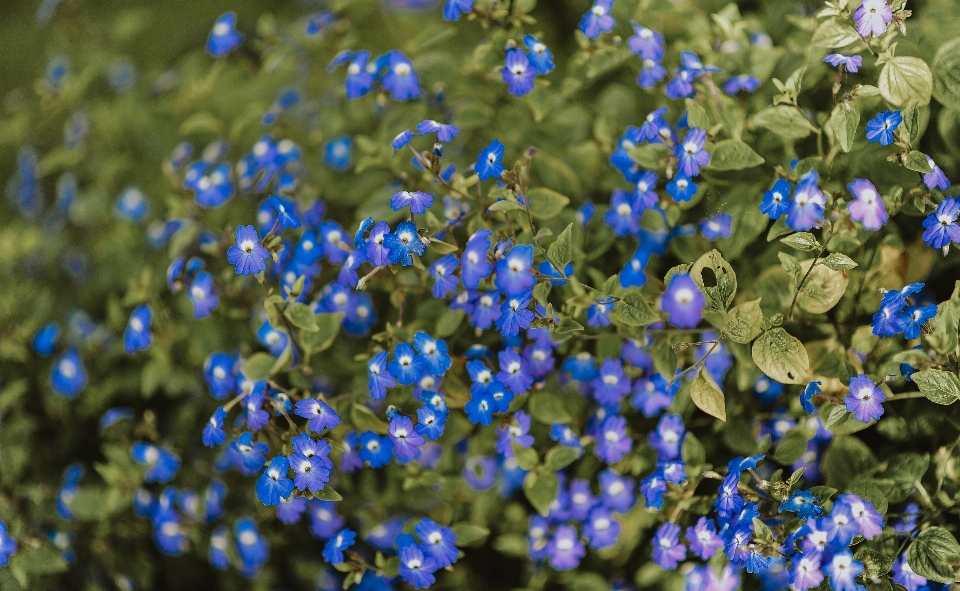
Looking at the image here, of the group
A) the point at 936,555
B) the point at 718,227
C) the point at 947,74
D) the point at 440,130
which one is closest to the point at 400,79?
the point at 440,130

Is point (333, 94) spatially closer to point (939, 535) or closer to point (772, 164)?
point (772, 164)

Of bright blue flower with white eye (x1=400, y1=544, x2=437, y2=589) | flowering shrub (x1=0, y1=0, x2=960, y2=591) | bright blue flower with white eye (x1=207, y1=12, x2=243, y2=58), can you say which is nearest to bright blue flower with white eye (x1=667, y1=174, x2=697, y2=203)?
flowering shrub (x1=0, y1=0, x2=960, y2=591)

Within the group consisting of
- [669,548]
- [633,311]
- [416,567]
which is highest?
[633,311]

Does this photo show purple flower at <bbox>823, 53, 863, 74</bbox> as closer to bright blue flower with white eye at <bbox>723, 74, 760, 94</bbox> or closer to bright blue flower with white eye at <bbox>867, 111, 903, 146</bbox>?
bright blue flower with white eye at <bbox>867, 111, 903, 146</bbox>

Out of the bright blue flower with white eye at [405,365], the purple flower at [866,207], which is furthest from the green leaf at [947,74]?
the bright blue flower with white eye at [405,365]

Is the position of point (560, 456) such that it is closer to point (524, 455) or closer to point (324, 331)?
point (524, 455)

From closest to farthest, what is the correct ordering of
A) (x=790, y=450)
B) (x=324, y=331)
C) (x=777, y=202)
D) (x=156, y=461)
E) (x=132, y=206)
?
(x=777, y=202) → (x=790, y=450) → (x=324, y=331) → (x=156, y=461) → (x=132, y=206)
